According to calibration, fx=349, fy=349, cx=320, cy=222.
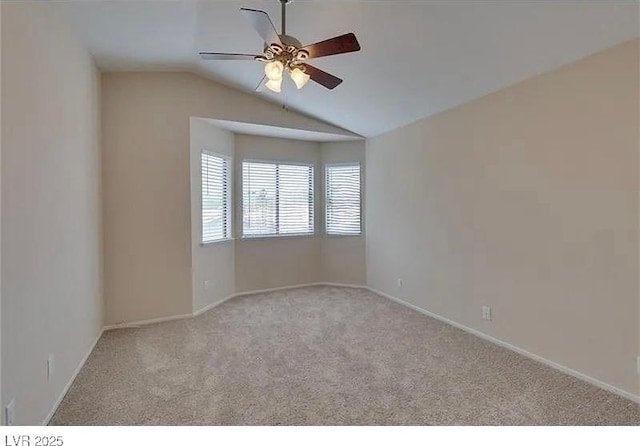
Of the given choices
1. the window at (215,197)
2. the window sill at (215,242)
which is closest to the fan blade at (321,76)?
the window at (215,197)

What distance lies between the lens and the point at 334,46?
217 centimetres

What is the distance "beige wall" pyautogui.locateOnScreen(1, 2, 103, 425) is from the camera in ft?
5.78

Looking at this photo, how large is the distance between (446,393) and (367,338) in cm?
113

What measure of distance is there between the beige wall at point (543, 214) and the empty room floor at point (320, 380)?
0.99 feet

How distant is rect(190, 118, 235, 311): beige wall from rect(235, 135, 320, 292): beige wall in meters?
0.17

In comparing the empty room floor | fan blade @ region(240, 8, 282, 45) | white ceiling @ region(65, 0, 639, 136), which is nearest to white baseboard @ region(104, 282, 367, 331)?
the empty room floor

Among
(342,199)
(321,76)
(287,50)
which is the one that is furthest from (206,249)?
(287,50)

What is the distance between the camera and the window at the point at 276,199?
5297 mm

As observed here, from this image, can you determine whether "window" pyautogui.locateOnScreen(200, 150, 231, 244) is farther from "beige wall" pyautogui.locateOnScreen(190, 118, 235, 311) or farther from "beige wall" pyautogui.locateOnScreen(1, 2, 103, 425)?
"beige wall" pyautogui.locateOnScreen(1, 2, 103, 425)

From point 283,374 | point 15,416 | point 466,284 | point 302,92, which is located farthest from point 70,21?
point 466,284

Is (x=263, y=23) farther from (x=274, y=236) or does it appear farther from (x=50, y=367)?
(x=274, y=236)

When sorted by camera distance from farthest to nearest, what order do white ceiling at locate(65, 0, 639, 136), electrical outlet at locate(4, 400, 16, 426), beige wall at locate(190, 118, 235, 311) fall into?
1. beige wall at locate(190, 118, 235, 311)
2. white ceiling at locate(65, 0, 639, 136)
3. electrical outlet at locate(4, 400, 16, 426)

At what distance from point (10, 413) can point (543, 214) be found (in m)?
3.67

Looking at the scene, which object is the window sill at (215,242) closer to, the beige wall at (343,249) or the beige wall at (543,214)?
the beige wall at (343,249)
